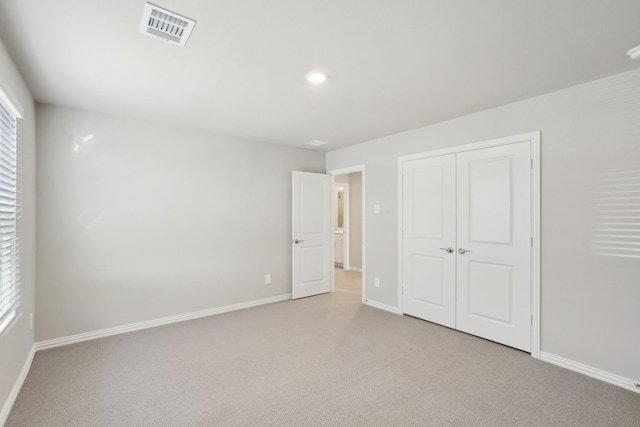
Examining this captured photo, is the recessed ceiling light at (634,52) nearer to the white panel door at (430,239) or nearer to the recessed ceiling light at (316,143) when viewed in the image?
the white panel door at (430,239)

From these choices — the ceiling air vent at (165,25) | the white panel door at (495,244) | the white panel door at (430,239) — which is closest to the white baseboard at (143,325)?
the white panel door at (430,239)

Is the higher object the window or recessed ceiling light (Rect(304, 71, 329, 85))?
recessed ceiling light (Rect(304, 71, 329, 85))

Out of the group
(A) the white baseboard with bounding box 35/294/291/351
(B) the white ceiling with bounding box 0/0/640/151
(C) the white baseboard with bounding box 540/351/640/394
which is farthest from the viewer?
(A) the white baseboard with bounding box 35/294/291/351

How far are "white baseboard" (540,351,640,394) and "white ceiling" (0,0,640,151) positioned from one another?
92.6 inches

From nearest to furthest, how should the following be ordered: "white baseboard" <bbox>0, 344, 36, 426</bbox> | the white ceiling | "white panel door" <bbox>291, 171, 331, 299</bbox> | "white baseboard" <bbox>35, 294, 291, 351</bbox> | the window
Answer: the white ceiling → "white baseboard" <bbox>0, 344, 36, 426</bbox> → the window → "white baseboard" <bbox>35, 294, 291, 351</bbox> → "white panel door" <bbox>291, 171, 331, 299</bbox>

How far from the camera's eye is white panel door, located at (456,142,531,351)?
302 cm

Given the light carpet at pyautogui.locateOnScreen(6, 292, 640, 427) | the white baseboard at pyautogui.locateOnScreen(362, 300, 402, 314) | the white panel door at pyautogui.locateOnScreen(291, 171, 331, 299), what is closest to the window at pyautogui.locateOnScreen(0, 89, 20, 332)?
the light carpet at pyautogui.locateOnScreen(6, 292, 640, 427)

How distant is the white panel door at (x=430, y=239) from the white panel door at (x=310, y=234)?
1526 millimetres

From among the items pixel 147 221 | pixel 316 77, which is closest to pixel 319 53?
pixel 316 77

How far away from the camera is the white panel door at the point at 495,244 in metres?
3.02

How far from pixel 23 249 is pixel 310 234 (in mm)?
3396

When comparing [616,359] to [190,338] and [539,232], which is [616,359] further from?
[190,338]

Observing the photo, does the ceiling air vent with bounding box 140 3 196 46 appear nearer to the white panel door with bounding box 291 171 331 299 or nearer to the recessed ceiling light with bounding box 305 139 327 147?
the recessed ceiling light with bounding box 305 139 327 147

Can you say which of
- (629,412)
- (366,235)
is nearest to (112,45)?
(366,235)
